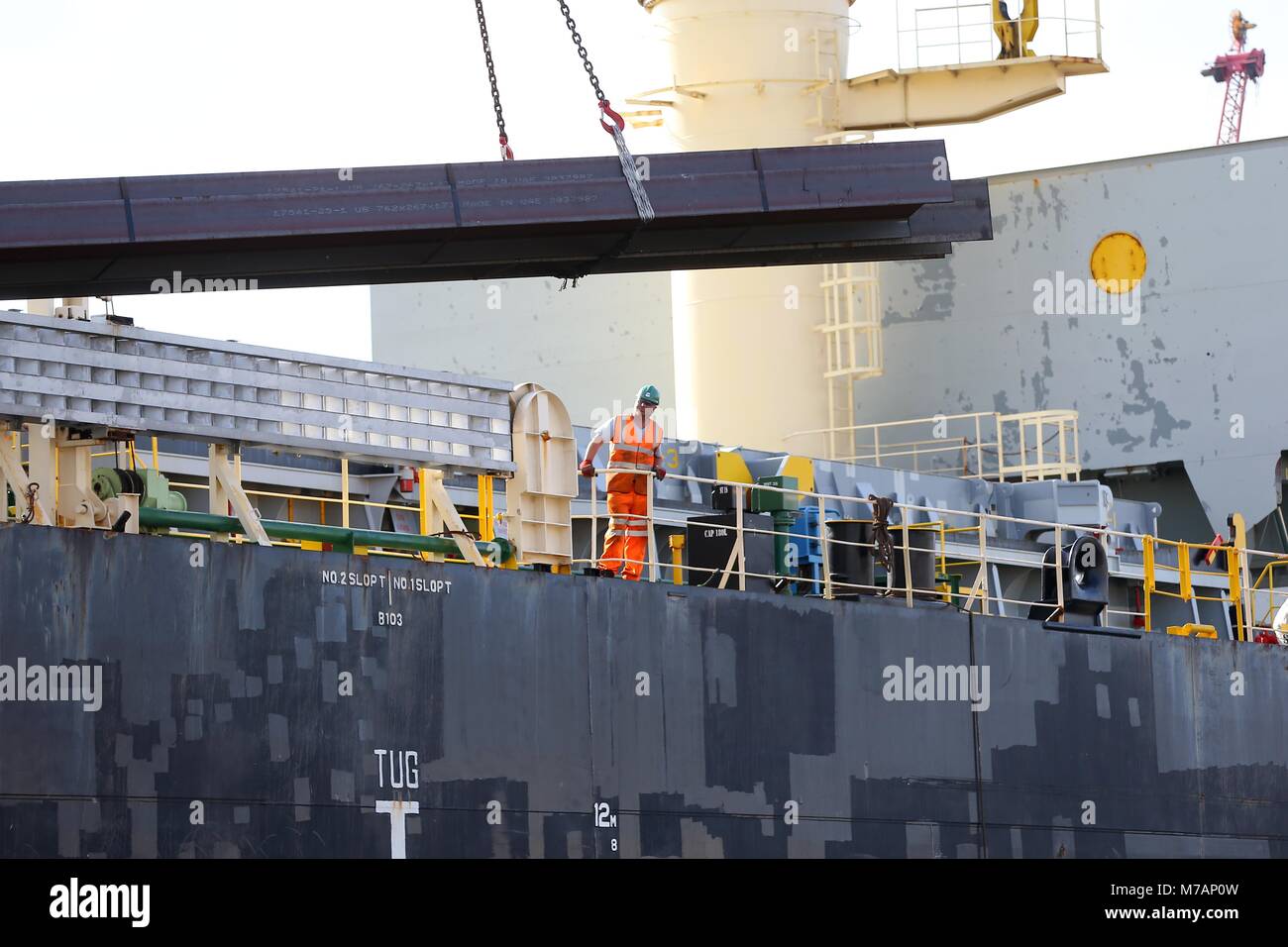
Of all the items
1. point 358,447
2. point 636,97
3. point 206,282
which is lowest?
point 358,447

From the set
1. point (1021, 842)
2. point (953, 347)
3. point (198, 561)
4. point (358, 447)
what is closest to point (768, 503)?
point (1021, 842)

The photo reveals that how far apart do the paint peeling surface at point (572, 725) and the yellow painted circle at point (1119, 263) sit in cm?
633

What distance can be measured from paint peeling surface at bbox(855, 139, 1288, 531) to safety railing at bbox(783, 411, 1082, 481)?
1.07 ft

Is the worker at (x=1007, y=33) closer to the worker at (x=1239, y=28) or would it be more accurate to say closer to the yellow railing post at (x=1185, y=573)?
the yellow railing post at (x=1185, y=573)

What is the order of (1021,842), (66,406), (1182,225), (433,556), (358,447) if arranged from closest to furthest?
1. (66,406)
2. (358,447)
3. (433,556)
4. (1021,842)
5. (1182,225)

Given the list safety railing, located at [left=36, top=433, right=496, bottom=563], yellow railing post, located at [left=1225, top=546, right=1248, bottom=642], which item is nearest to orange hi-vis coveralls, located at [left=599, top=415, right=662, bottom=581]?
safety railing, located at [left=36, top=433, right=496, bottom=563]

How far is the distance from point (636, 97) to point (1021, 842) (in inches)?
455

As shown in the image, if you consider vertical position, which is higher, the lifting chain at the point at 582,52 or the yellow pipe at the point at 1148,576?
the lifting chain at the point at 582,52

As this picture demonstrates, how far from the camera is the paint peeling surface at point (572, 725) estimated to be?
12.6 metres

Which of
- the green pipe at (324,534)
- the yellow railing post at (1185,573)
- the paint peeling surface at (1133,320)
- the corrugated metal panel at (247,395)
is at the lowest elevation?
the green pipe at (324,534)

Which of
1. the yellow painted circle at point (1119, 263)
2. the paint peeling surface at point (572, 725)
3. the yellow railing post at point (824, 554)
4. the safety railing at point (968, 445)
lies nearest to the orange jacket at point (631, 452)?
the paint peeling surface at point (572, 725)

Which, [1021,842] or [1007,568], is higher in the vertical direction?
[1007,568]

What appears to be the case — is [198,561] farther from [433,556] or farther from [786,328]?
[786,328]

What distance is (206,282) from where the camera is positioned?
14188 mm
